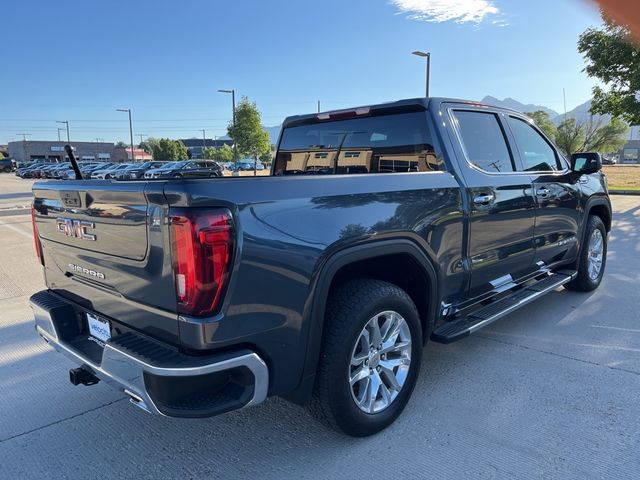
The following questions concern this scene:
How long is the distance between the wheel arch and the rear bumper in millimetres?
292

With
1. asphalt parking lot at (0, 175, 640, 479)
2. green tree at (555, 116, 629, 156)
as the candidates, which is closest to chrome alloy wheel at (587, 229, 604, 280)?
asphalt parking lot at (0, 175, 640, 479)

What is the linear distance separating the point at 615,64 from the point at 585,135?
30137mm

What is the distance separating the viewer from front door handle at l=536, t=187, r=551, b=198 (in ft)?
13.0

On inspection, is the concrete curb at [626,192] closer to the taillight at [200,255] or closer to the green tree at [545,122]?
the taillight at [200,255]

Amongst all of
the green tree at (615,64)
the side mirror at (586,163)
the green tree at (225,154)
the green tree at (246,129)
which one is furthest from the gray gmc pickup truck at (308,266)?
the green tree at (225,154)

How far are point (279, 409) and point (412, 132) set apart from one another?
212 centimetres

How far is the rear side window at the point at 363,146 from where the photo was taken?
3396mm

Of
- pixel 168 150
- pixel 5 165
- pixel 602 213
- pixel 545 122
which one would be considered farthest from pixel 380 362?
pixel 5 165

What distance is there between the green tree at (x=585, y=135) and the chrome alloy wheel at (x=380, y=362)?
134ft

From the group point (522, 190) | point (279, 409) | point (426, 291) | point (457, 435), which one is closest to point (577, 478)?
point (457, 435)

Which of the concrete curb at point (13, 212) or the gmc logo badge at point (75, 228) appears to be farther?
the concrete curb at point (13, 212)

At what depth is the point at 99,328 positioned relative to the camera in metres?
2.53

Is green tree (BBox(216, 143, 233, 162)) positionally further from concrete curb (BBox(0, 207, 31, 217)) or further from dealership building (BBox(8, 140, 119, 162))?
concrete curb (BBox(0, 207, 31, 217))

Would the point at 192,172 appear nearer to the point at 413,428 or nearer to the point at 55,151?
the point at 413,428
